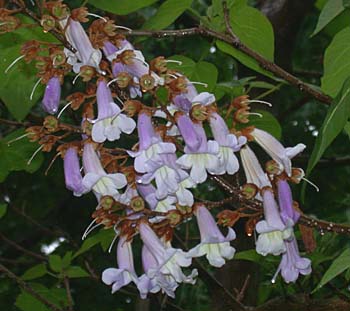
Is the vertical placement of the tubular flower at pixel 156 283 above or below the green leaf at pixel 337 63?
below

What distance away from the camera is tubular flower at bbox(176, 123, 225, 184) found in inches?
59.5

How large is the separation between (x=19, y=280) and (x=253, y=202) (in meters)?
1.28

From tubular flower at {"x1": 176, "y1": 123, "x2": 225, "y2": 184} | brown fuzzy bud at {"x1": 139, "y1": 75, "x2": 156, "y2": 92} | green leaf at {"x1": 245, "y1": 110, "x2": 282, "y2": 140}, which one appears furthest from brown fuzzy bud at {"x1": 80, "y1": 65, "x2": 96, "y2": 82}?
green leaf at {"x1": 245, "y1": 110, "x2": 282, "y2": 140}

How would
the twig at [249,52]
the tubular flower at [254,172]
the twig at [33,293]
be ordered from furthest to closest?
1. the twig at [33,293]
2. the twig at [249,52]
3. the tubular flower at [254,172]

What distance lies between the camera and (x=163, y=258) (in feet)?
5.39

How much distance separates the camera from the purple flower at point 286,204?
161 cm

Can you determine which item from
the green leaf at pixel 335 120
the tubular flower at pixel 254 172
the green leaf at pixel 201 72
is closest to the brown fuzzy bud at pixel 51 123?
the tubular flower at pixel 254 172

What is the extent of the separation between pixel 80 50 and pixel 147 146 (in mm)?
227

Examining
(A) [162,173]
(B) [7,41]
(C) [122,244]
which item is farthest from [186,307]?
(A) [162,173]

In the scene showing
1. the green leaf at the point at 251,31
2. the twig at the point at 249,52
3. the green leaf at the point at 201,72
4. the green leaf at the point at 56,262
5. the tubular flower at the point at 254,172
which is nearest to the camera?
the tubular flower at the point at 254,172

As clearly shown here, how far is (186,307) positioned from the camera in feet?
12.5

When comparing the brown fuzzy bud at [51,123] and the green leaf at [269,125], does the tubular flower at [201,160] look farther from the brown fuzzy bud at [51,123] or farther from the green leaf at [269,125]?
the green leaf at [269,125]

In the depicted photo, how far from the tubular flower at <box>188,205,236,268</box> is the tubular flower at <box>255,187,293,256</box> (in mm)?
78

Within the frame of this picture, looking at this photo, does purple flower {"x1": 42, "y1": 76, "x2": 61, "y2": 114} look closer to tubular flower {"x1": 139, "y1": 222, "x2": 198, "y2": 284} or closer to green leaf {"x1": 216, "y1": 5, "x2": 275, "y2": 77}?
tubular flower {"x1": 139, "y1": 222, "x2": 198, "y2": 284}
